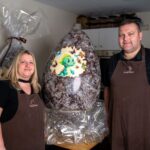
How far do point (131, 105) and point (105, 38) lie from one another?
1353 millimetres

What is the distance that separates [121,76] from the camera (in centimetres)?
138

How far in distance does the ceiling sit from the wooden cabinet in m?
0.18

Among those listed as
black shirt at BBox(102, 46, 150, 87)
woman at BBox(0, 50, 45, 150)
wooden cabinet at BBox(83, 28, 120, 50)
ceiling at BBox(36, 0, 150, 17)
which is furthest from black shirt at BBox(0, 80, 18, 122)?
wooden cabinet at BBox(83, 28, 120, 50)

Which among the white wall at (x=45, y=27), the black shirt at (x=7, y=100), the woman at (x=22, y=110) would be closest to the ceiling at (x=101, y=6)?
the white wall at (x=45, y=27)

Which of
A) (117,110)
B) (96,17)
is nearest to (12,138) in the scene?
(117,110)

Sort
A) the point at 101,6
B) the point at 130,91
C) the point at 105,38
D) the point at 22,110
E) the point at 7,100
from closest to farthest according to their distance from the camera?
the point at 7,100 < the point at 22,110 < the point at 130,91 < the point at 101,6 < the point at 105,38

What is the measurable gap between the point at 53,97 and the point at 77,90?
132 mm

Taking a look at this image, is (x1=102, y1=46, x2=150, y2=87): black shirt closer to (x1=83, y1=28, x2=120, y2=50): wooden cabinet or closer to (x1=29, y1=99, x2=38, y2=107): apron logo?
(x1=29, y1=99, x2=38, y2=107): apron logo

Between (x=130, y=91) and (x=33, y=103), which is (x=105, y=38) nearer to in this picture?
(x=130, y=91)

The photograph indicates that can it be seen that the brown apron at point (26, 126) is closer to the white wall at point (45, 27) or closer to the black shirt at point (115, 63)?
the black shirt at point (115, 63)

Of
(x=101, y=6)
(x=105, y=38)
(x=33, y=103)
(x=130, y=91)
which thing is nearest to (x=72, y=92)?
(x=33, y=103)

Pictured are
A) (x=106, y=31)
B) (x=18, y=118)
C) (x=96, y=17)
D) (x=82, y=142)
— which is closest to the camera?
(x=18, y=118)

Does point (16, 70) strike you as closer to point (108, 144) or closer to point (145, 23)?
point (108, 144)

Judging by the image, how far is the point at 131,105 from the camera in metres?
1.34
